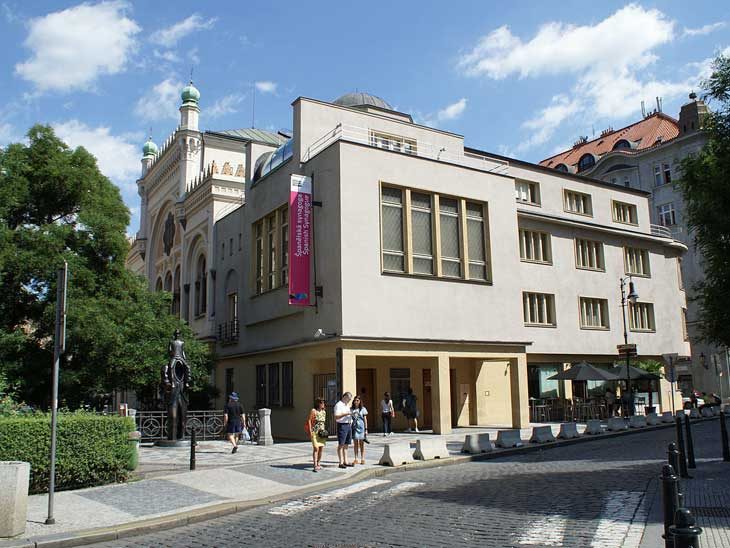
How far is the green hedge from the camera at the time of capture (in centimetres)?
1191

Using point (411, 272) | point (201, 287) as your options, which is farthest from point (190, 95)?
point (411, 272)

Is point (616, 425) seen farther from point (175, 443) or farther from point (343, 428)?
point (175, 443)

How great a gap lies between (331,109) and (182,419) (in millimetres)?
13986

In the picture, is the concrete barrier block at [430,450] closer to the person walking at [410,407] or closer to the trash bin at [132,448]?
the trash bin at [132,448]

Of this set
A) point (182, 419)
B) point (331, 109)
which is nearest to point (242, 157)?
point (331, 109)

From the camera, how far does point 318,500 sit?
37.7 feet

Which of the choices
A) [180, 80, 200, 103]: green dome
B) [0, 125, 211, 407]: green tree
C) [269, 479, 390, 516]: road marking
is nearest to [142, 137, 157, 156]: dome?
[180, 80, 200, 103]: green dome

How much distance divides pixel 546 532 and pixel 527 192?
29035 mm

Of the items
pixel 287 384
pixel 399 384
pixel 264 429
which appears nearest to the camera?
pixel 264 429

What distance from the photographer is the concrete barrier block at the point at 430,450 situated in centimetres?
1688

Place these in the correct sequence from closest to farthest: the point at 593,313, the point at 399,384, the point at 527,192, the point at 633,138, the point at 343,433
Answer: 1. the point at 343,433
2. the point at 399,384
3. the point at 527,192
4. the point at 593,313
5. the point at 633,138

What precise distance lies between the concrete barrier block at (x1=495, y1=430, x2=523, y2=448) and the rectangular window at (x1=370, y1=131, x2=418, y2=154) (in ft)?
43.8

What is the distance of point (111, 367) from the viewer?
25719 millimetres

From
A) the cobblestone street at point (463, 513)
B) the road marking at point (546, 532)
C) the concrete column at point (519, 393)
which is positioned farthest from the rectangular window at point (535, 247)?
the road marking at point (546, 532)
